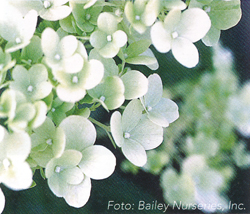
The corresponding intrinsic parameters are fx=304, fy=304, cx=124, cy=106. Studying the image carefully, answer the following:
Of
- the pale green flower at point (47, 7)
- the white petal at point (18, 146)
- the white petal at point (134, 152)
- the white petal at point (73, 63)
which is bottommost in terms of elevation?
the white petal at point (134, 152)

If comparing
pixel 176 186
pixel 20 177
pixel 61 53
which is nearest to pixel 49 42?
pixel 61 53

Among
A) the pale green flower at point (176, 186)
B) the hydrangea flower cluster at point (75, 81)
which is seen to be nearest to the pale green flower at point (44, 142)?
the hydrangea flower cluster at point (75, 81)

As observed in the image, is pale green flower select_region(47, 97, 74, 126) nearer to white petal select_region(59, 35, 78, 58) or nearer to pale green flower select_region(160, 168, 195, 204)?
white petal select_region(59, 35, 78, 58)

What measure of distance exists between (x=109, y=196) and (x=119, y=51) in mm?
293

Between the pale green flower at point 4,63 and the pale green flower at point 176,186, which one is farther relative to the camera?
the pale green flower at point 176,186

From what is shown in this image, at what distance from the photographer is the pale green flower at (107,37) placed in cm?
28

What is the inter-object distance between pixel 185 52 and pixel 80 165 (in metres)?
0.15

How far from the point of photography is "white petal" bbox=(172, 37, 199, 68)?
0.28 meters

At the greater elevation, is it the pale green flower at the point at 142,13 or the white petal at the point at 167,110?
the pale green flower at the point at 142,13

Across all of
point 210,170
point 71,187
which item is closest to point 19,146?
point 71,187

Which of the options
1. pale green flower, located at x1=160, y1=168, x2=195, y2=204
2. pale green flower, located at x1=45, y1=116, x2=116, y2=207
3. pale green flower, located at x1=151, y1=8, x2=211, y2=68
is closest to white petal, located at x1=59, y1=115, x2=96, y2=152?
pale green flower, located at x1=45, y1=116, x2=116, y2=207

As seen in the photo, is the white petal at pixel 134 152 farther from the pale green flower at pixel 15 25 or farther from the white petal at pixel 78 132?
the pale green flower at pixel 15 25

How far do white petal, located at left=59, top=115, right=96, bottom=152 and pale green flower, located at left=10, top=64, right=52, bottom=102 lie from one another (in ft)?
0.11

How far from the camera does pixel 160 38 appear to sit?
0.27m
